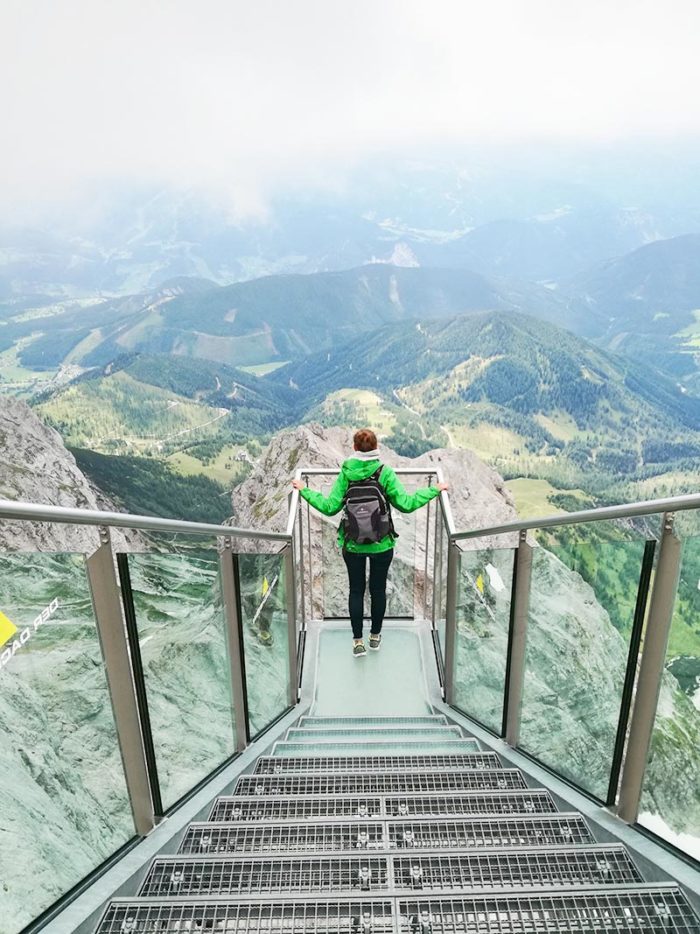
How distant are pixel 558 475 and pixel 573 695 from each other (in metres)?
158

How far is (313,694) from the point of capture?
4480mm

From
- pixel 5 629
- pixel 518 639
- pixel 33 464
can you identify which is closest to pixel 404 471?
pixel 518 639

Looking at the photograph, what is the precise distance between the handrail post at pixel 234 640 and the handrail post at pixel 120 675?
832mm

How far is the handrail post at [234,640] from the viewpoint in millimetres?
2828

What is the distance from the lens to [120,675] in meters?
1.94

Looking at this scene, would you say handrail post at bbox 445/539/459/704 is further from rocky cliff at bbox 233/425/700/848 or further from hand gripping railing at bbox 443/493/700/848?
hand gripping railing at bbox 443/493/700/848

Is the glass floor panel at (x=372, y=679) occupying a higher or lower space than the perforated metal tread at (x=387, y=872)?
lower

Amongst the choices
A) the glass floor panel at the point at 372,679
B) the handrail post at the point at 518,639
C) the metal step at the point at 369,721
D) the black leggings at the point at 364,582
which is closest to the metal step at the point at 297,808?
the handrail post at the point at 518,639

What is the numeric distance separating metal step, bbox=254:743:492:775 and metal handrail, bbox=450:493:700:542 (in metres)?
1.14

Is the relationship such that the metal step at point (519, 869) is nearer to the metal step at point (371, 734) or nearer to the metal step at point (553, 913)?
the metal step at point (553, 913)

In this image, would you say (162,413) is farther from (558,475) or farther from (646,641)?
(646,641)

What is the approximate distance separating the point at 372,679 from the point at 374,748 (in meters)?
1.32

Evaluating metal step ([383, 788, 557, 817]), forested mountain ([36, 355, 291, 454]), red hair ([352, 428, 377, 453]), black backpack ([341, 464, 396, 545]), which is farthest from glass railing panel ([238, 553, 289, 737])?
forested mountain ([36, 355, 291, 454])

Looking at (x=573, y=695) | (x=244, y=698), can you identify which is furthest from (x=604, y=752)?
(x=244, y=698)
